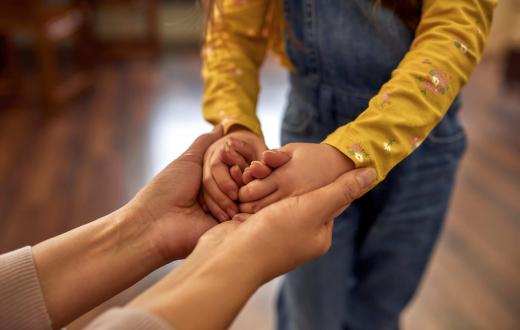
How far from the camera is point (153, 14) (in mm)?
3525

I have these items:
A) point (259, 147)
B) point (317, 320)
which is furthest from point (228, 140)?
point (317, 320)

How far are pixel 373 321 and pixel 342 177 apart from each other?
0.53m

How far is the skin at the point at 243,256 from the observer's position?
566mm

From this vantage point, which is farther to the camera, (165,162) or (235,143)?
(165,162)

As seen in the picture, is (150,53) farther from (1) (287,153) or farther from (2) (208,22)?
(1) (287,153)

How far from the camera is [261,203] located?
2.46 feet

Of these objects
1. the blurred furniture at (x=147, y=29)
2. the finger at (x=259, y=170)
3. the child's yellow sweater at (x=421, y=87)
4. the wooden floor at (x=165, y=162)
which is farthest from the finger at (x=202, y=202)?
the blurred furniture at (x=147, y=29)

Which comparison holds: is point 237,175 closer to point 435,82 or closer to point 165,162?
point 435,82

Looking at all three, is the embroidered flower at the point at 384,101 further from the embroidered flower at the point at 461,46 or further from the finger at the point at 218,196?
the finger at the point at 218,196

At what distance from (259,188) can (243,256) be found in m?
0.14

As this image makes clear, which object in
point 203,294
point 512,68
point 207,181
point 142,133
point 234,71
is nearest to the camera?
point 203,294

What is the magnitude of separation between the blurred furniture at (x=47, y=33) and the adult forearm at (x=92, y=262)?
2.18 metres

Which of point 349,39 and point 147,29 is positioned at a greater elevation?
point 349,39

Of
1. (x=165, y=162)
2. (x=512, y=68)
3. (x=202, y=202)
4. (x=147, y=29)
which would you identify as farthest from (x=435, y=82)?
(x=147, y=29)
